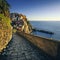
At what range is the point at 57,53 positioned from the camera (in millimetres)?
9906

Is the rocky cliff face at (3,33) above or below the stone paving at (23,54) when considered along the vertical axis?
above

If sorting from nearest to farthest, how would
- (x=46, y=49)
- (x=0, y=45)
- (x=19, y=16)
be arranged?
(x=46, y=49)
(x=0, y=45)
(x=19, y=16)

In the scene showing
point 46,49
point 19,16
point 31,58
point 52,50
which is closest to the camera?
point 52,50

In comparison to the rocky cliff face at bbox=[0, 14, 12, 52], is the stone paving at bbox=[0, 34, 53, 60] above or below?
below

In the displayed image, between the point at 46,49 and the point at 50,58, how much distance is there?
5.01ft

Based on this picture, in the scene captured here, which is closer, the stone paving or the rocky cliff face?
the stone paving

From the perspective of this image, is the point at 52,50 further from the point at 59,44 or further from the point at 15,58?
the point at 15,58

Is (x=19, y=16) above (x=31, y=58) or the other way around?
above

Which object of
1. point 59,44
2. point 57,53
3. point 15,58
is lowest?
point 15,58

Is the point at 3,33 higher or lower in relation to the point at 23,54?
higher

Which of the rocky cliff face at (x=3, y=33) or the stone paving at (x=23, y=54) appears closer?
the stone paving at (x=23, y=54)

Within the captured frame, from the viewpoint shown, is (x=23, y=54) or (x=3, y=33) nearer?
(x=23, y=54)

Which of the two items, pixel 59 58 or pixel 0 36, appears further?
pixel 0 36

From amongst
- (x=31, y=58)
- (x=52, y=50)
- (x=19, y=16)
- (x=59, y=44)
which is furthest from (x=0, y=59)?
(x=19, y=16)
